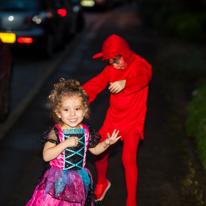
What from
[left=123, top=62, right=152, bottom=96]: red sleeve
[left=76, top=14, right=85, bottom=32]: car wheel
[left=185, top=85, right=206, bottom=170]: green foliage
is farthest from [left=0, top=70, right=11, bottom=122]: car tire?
Result: [left=76, top=14, right=85, bottom=32]: car wheel

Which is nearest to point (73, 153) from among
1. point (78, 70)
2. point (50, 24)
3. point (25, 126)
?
point (25, 126)

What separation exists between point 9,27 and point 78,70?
2.15m

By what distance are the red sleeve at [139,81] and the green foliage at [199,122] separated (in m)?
2.00

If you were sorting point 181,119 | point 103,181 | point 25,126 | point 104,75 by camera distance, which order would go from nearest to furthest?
point 104,75, point 103,181, point 25,126, point 181,119

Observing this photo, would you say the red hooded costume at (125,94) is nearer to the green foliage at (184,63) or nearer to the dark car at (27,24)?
the green foliage at (184,63)

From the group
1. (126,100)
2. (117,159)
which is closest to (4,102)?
(117,159)

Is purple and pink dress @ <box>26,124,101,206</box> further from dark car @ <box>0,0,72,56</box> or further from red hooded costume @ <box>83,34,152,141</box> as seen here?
dark car @ <box>0,0,72,56</box>

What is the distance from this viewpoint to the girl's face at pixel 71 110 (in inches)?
122

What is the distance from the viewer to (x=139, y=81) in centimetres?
358

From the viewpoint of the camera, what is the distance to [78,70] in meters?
11.0

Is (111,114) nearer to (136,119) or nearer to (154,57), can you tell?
(136,119)

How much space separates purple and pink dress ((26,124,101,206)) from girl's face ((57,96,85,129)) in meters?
0.11

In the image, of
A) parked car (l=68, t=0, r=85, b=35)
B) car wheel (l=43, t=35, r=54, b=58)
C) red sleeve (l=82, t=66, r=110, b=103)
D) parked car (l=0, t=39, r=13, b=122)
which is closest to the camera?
red sleeve (l=82, t=66, r=110, b=103)

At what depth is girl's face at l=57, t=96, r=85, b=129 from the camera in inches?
122
